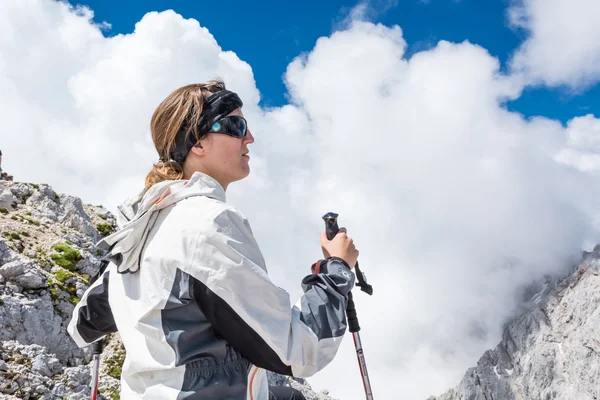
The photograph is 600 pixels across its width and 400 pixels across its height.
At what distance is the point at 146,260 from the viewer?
11.1ft

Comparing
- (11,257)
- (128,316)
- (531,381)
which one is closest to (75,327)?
(128,316)

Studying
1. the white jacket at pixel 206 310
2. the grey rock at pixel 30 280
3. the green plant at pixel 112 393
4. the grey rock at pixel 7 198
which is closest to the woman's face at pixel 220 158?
the white jacket at pixel 206 310

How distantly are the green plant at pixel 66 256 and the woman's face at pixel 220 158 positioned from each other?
55.3 ft

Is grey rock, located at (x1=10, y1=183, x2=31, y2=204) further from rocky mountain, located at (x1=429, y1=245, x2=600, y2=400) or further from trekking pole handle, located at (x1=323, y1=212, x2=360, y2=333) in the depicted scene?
rocky mountain, located at (x1=429, y1=245, x2=600, y2=400)

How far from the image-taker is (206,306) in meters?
3.16

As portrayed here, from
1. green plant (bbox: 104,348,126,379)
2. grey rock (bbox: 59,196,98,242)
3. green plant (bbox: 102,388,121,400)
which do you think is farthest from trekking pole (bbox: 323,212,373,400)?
grey rock (bbox: 59,196,98,242)

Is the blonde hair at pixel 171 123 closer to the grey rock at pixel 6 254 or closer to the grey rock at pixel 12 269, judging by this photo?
the grey rock at pixel 12 269

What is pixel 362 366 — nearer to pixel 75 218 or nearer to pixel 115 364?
pixel 115 364

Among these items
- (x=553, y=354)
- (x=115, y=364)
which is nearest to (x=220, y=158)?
(x=115, y=364)

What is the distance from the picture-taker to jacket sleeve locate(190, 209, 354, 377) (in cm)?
311

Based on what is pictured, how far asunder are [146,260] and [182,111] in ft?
4.67

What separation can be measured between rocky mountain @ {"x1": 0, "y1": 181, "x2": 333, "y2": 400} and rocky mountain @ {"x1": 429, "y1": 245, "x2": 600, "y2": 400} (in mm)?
137824

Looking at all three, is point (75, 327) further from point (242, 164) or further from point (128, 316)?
point (242, 164)

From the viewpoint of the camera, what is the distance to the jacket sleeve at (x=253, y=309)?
3.11 m
